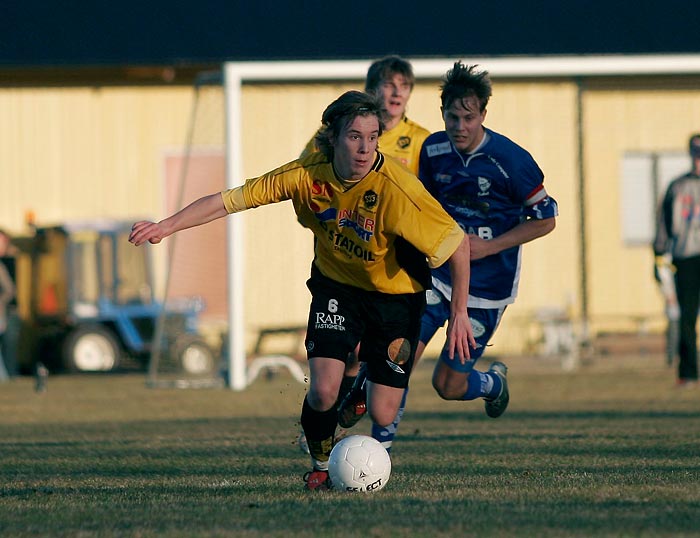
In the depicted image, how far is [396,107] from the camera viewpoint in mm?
8336

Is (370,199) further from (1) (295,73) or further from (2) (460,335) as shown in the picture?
(1) (295,73)

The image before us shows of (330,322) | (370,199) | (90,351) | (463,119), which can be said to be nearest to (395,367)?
(330,322)

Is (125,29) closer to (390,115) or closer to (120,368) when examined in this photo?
(120,368)

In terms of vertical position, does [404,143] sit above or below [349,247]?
above

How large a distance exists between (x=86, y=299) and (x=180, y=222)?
14070 mm

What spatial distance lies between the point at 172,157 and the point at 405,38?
13.8ft

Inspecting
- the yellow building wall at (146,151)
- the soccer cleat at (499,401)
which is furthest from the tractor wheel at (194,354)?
the soccer cleat at (499,401)

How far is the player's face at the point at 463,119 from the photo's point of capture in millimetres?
7394

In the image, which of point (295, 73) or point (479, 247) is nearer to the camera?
point (479, 247)

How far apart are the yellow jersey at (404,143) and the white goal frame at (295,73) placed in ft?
22.3

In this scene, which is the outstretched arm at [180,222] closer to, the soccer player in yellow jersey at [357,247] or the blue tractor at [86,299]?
the soccer player in yellow jersey at [357,247]

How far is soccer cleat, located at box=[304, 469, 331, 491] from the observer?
254 inches

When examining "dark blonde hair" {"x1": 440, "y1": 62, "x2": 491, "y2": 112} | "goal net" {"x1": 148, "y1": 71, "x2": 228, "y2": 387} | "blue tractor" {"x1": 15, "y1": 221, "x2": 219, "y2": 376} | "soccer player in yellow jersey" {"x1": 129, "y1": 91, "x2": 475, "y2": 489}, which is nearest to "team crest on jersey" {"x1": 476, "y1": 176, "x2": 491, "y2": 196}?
"dark blonde hair" {"x1": 440, "y1": 62, "x2": 491, "y2": 112}

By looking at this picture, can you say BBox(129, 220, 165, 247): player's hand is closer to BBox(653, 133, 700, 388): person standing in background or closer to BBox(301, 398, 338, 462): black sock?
BBox(301, 398, 338, 462): black sock
